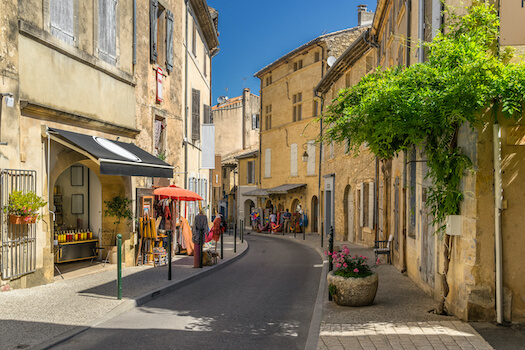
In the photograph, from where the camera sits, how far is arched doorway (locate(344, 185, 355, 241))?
76.5ft

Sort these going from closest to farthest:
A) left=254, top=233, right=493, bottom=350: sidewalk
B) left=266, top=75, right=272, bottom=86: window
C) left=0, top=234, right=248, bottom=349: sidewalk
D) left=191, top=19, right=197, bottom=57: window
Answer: left=254, top=233, right=493, bottom=350: sidewalk, left=0, top=234, right=248, bottom=349: sidewalk, left=191, top=19, right=197, bottom=57: window, left=266, top=75, right=272, bottom=86: window

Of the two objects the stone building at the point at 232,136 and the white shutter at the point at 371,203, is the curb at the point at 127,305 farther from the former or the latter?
the stone building at the point at 232,136

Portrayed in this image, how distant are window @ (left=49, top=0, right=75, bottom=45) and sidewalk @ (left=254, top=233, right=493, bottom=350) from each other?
Answer: 7296mm

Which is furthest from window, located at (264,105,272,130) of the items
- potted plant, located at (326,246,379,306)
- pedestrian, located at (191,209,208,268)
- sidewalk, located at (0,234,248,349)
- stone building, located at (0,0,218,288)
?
potted plant, located at (326,246,379,306)

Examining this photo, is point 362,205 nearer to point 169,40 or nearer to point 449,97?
point 169,40

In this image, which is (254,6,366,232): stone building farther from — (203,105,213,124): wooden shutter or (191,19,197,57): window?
(191,19,197,57): window

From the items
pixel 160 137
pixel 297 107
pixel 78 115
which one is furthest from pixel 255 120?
pixel 78 115

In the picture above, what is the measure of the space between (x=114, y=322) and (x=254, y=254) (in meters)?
12.0

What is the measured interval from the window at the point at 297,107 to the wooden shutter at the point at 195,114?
46.4 ft

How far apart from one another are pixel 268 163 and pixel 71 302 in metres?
31.4

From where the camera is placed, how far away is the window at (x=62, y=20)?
10555mm

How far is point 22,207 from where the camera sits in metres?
9.27

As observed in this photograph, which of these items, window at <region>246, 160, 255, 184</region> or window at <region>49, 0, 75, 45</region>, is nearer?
window at <region>49, 0, 75, 45</region>

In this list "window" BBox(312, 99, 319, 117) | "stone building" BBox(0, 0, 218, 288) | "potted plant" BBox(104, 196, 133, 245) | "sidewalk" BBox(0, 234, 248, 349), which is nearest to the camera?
"sidewalk" BBox(0, 234, 248, 349)
